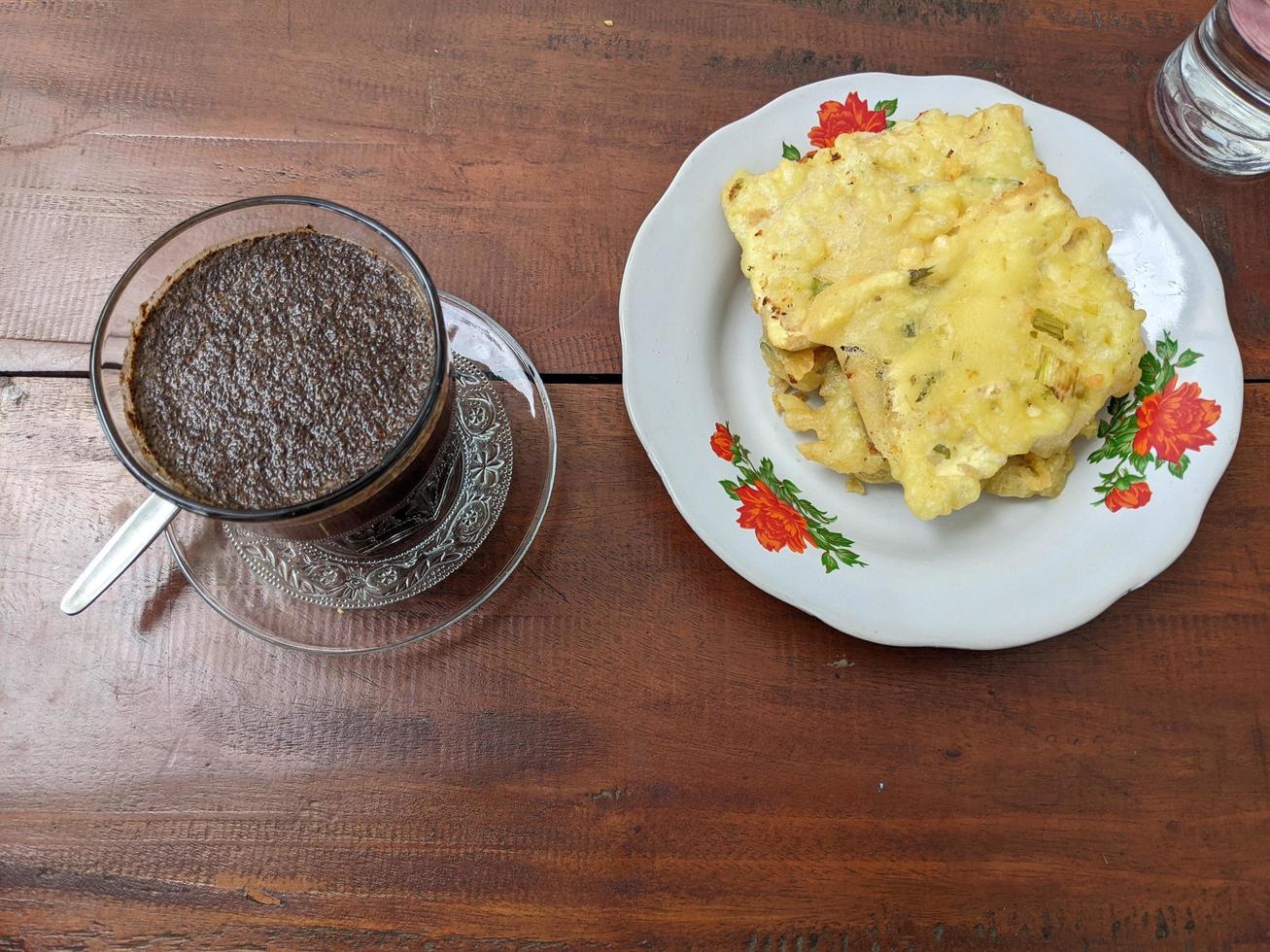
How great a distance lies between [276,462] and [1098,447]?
138 centimetres

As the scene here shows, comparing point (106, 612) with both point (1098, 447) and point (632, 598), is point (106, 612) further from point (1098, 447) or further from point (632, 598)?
point (1098, 447)

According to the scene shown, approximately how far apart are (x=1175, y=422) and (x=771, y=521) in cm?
72

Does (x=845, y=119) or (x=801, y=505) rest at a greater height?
(x=845, y=119)

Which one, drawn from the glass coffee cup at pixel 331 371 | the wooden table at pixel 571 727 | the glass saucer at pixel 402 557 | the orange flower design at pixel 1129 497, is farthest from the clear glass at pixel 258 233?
the orange flower design at pixel 1129 497

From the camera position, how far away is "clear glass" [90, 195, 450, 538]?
4.15ft

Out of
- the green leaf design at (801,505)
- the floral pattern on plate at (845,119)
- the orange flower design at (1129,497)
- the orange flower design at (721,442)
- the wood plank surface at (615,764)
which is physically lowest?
the wood plank surface at (615,764)

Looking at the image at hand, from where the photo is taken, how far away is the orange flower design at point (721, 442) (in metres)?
1.59

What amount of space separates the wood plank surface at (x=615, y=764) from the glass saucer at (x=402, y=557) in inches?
2.2

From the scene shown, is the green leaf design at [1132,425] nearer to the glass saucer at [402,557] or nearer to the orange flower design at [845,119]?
the orange flower design at [845,119]

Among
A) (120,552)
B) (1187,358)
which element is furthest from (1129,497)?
(120,552)

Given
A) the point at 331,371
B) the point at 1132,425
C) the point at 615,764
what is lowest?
the point at 615,764

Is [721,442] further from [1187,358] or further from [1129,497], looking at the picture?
[1187,358]

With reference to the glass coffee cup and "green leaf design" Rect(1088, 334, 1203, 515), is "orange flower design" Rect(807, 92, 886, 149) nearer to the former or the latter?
"green leaf design" Rect(1088, 334, 1203, 515)

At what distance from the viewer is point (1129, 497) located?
1584 millimetres
